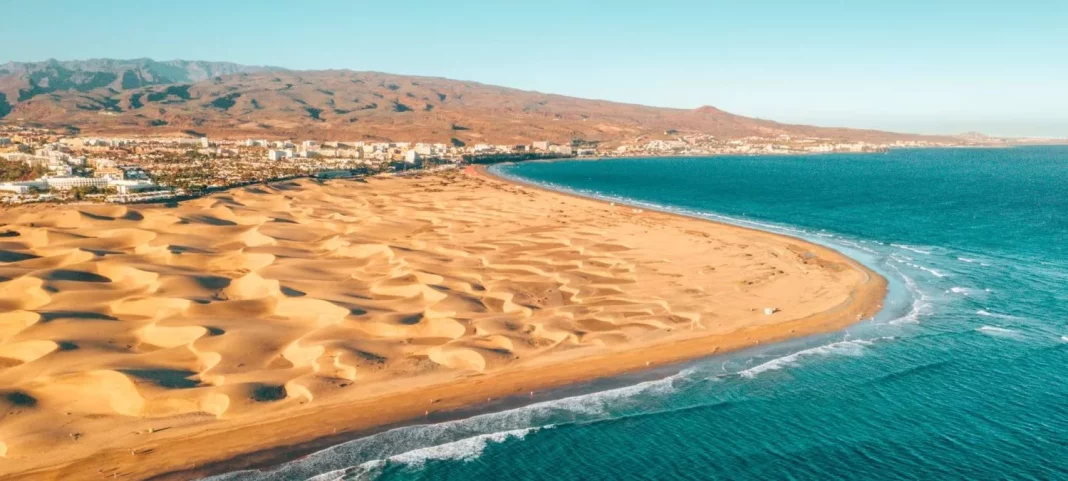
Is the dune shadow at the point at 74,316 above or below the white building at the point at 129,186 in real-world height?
below

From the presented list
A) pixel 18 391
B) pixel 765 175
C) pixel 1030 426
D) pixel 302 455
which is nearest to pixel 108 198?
pixel 18 391

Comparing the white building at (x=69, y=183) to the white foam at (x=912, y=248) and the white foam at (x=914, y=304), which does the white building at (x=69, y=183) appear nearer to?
the white foam at (x=914, y=304)

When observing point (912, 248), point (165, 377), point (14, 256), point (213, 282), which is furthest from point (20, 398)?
point (912, 248)

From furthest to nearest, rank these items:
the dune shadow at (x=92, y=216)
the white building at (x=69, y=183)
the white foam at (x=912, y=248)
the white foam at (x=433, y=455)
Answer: the white building at (x=69, y=183) → the white foam at (x=912, y=248) → the dune shadow at (x=92, y=216) → the white foam at (x=433, y=455)

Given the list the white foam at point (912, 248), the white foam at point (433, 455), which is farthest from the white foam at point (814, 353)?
the white foam at point (912, 248)

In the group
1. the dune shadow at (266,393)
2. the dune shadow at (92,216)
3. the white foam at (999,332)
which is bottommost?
the dune shadow at (266,393)

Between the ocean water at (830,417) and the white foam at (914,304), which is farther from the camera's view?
the white foam at (914,304)

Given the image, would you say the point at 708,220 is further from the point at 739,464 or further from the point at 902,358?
the point at 739,464

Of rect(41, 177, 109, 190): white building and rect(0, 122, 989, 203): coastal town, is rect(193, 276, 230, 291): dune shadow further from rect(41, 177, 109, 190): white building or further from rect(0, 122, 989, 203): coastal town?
rect(41, 177, 109, 190): white building
